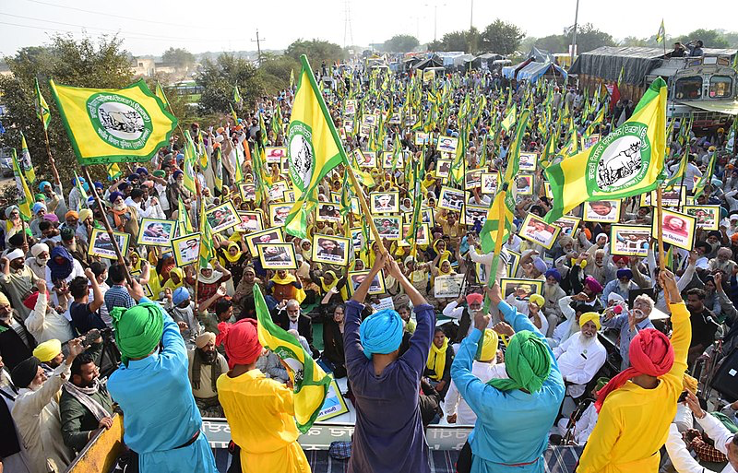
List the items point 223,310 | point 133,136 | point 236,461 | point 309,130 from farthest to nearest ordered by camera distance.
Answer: point 223,310
point 133,136
point 309,130
point 236,461

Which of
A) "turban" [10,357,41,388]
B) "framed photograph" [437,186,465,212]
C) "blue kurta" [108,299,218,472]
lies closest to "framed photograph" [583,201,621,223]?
"framed photograph" [437,186,465,212]

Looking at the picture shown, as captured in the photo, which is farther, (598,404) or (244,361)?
(598,404)

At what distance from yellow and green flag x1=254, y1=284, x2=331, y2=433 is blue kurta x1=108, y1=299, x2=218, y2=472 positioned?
51 cm

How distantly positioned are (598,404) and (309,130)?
8.58 ft

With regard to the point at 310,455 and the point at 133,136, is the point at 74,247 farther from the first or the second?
the point at 310,455

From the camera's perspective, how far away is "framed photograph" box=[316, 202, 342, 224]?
8262 millimetres

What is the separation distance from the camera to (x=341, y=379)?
5961 mm

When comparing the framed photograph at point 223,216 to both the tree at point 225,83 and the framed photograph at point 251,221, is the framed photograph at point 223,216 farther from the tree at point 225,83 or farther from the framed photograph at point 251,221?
the tree at point 225,83

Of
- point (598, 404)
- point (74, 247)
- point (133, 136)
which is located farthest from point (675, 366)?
point (74, 247)

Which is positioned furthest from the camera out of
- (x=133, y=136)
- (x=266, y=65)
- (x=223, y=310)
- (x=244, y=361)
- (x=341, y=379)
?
(x=266, y=65)

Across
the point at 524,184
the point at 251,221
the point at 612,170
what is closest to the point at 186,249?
the point at 251,221

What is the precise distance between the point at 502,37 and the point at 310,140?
73.3 m

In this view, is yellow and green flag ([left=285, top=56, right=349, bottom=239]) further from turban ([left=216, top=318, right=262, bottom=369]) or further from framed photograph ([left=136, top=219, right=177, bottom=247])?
framed photograph ([left=136, top=219, right=177, bottom=247])

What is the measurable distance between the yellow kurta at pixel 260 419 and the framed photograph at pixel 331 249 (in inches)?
151
